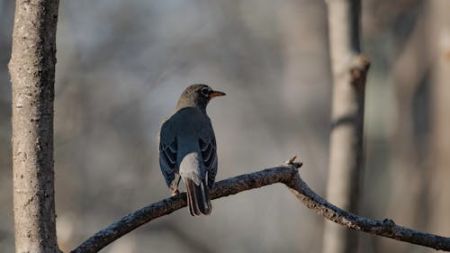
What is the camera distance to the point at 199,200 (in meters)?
5.74

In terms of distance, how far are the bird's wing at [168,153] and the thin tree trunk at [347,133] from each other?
109 centimetres

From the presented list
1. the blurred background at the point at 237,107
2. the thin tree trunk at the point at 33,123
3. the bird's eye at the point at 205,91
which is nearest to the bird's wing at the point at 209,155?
the bird's eye at the point at 205,91

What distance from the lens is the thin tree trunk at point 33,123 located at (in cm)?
361

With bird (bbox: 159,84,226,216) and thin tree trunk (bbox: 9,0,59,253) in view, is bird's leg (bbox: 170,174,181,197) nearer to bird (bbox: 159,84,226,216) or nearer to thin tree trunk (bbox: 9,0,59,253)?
bird (bbox: 159,84,226,216)

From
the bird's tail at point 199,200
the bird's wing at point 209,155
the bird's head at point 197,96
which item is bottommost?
the bird's tail at point 199,200

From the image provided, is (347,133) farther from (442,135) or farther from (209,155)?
(442,135)

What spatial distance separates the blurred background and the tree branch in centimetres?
771

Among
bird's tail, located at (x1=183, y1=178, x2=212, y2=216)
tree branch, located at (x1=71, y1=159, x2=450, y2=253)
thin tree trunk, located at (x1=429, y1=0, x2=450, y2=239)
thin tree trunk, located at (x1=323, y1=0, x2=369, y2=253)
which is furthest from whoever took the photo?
thin tree trunk, located at (x1=429, y1=0, x2=450, y2=239)

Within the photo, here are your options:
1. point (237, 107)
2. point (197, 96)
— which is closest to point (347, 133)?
point (197, 96)

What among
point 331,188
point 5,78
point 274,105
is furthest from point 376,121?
point 331,188

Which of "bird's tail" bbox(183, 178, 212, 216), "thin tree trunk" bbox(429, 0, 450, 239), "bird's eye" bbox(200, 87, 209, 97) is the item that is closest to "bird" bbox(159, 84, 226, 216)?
"bird's tail" bbox(183, 178, 212, 216)

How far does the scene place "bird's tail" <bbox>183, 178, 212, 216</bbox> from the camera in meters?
5.67

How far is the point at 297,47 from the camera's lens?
15.2m

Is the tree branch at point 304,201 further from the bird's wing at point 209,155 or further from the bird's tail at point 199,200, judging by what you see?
the bird's wing at point 209,155
